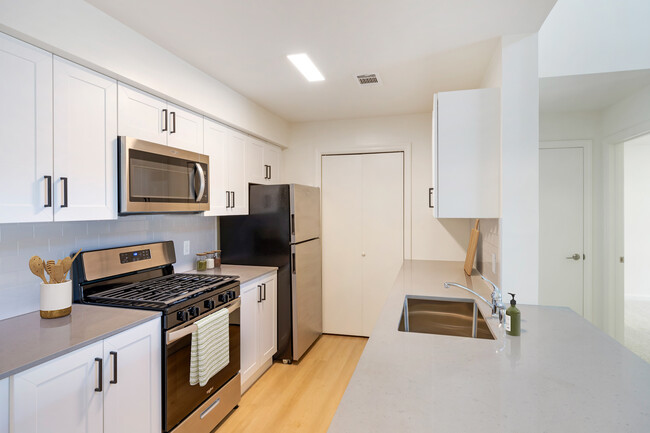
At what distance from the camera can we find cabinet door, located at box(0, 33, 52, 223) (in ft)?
4.63

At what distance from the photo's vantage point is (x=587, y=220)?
316cm

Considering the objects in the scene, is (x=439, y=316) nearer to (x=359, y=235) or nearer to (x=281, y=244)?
(x=281, y=244)

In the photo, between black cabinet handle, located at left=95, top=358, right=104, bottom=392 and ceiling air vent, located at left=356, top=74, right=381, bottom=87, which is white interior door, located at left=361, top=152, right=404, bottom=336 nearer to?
ceiling air vent, located at left=356, top=74, right=381, bottom=87

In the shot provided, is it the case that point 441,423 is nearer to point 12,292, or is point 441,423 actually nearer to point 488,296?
point 488,296

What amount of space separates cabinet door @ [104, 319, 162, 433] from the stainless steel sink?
135cm

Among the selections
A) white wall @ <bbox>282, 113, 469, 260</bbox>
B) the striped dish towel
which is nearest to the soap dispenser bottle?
the striped dish towel

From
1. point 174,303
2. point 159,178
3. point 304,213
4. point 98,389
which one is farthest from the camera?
point 304,213

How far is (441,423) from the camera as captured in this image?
0.85 metres

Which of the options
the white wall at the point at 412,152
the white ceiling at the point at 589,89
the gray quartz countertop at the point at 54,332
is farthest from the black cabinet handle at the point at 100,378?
the white ceiling at the point at 589,89

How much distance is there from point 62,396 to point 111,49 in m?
1.62

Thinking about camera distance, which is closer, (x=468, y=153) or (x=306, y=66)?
(x=468, y=153)

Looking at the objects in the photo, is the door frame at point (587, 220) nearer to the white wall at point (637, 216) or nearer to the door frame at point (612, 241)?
the door frame at point (612, 241)

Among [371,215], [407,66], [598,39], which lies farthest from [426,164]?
[598,39]

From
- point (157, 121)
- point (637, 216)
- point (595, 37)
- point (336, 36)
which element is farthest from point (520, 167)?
point (637, 216)
